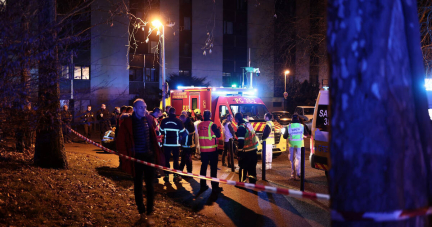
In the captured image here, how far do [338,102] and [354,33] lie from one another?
37cm

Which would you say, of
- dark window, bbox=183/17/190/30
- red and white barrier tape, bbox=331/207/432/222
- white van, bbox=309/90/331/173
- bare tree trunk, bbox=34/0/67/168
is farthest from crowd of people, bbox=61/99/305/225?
dark window, bbox=183/17/190/30

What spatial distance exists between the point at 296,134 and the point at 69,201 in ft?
19.9

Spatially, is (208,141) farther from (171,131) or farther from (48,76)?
(48,76)

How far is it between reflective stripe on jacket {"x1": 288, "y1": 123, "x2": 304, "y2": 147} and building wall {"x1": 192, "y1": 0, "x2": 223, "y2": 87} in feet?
91.9

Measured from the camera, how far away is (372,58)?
5.60ft

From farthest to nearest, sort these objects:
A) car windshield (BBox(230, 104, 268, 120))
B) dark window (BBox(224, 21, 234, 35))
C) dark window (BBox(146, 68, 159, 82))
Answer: dark window (BBox(224, 21, 234, 35)) → dark window (BBox(146, 68, 159, 82)) → car windshield (BBox(230, 104, 268, 120))

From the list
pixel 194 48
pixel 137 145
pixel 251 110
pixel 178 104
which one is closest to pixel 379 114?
pixel 137 145

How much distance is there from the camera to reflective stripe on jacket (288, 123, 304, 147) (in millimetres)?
9396

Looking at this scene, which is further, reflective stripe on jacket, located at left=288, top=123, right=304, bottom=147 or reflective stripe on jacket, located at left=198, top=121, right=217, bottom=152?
reflective stripe on jacket, located at left=288, top=123, right=304, bottom=147

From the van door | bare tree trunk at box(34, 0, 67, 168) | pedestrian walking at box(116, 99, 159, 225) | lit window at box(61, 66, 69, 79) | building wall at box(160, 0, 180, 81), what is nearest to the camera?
bare tree trunk at box(34, 0, 67, 168)

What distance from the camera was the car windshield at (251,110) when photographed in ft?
44.7

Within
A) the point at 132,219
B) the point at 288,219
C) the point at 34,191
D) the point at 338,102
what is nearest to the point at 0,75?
the point at 34,191

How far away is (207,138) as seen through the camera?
8.03 meters

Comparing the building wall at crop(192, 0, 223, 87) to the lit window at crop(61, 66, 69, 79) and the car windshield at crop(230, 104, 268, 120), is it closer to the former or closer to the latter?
the car windshield at crop(230, 104, 268, 120)
